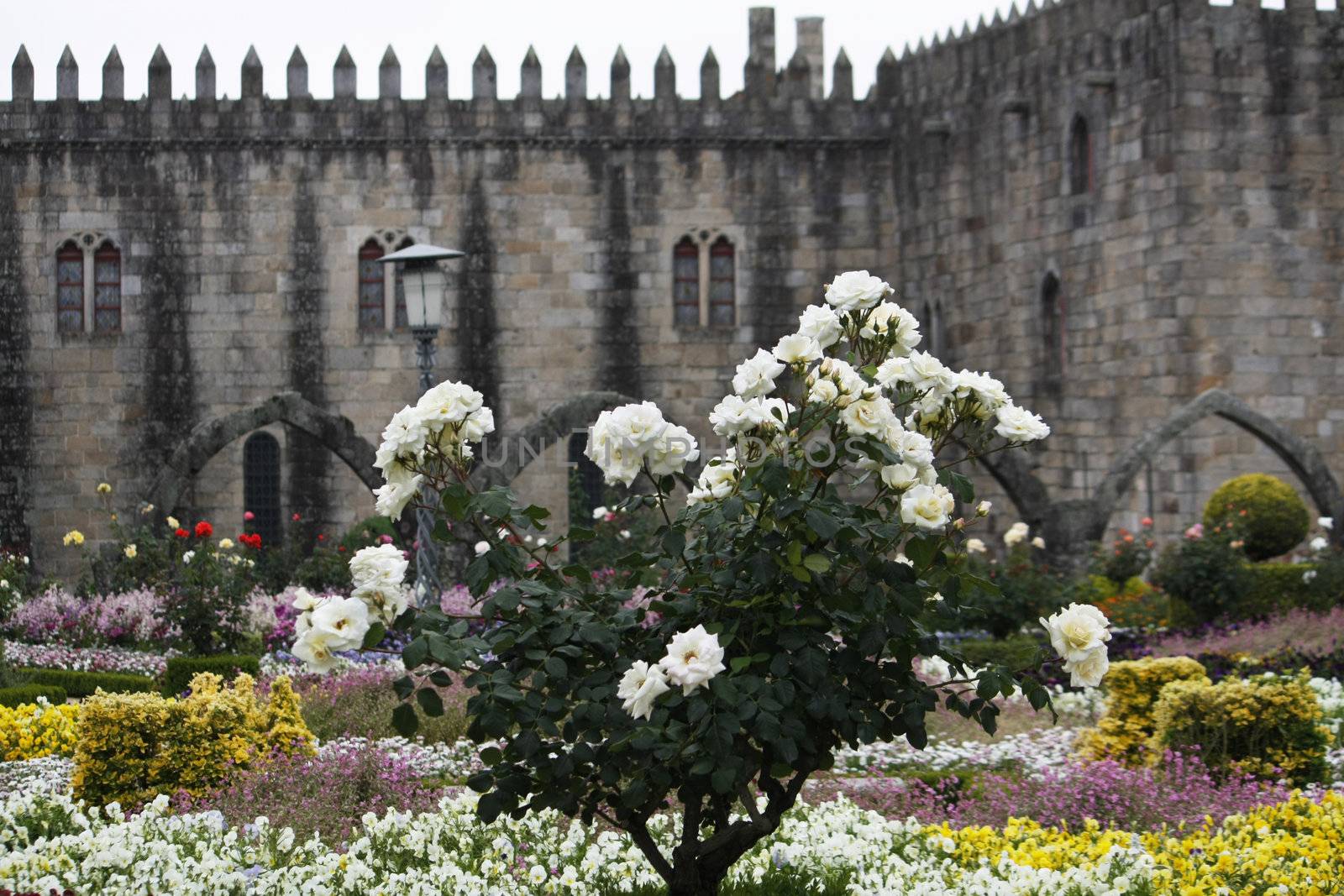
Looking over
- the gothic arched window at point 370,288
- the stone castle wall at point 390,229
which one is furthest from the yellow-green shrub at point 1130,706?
the gothic arched window at point 370,288

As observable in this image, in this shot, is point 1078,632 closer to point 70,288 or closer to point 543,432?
point 543,432

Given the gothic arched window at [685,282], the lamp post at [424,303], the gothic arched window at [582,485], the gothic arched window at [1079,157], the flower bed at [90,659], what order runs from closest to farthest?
the flower bed at [90,659], the lamp post at [424,303], the gothic arched window at [1079,157], the gothic arched window at [582,485], the gothic arched window at [685,282]

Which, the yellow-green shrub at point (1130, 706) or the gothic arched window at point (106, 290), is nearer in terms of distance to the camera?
the yellow-green shrub at point (1130, 706)

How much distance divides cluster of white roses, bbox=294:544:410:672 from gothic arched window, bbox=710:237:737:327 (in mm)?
15798

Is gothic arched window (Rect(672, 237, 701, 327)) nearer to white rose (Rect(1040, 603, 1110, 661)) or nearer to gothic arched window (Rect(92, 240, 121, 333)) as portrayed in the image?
gothic arched window (Rect(92, 240, 121, 333))

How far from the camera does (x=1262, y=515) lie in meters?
16.0

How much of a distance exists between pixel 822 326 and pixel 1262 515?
35.6 ft

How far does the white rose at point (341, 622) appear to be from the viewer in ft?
17.5

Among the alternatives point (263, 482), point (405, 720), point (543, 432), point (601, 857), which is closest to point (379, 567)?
point (405, 720)

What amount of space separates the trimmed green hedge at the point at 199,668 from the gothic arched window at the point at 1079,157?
9.53 m

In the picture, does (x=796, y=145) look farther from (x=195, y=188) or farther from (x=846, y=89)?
(x=195, y=188)

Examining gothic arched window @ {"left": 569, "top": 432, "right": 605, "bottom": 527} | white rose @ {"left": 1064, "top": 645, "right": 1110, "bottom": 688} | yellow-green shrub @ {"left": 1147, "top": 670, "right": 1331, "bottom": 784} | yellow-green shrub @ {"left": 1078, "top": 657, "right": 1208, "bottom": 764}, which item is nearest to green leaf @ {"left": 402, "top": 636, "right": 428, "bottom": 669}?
white rose @ {"left": 1064, "top": 645, "right": 1110, "bottom": 688}

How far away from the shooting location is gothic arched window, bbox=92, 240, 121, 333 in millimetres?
21312

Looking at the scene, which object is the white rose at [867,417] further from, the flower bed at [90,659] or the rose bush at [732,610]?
the flower bed at [90,659]
